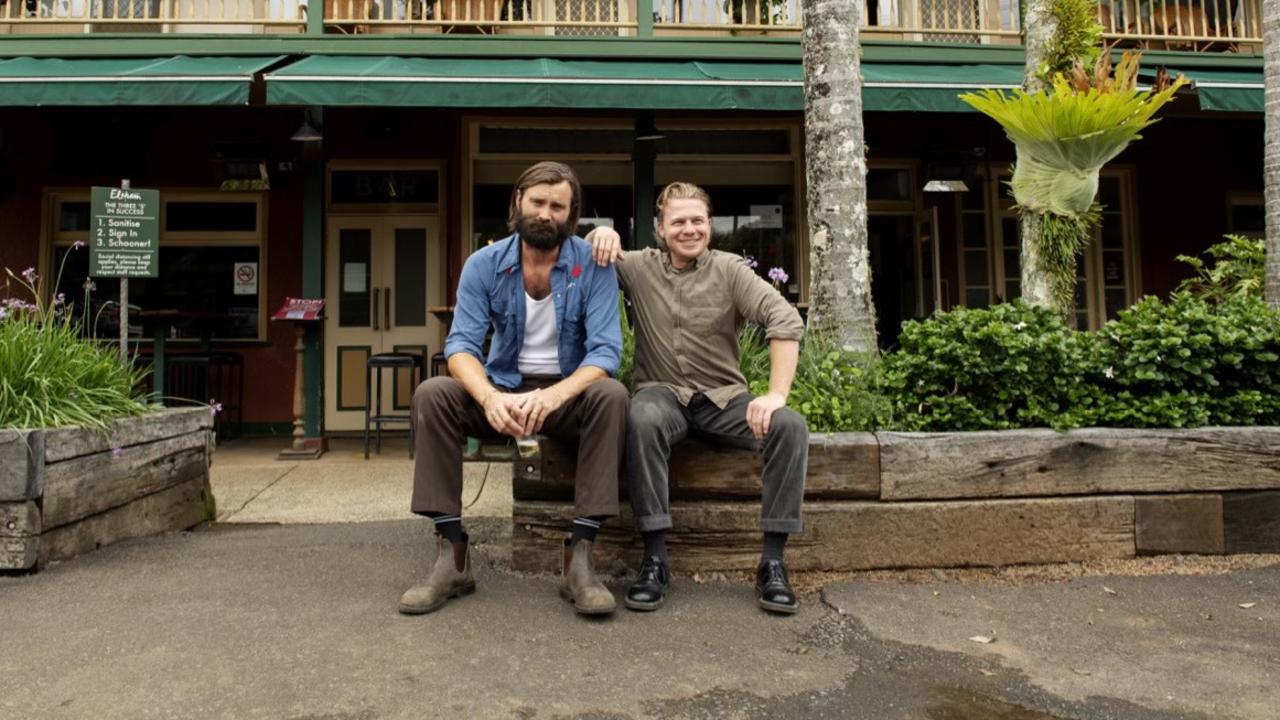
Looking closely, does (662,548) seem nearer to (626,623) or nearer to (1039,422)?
(626,623)

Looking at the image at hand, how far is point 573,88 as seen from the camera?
5.95m

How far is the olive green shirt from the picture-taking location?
2828 mm

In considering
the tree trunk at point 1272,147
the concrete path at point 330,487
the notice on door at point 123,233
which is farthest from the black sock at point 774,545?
the notice on door at point 123,233

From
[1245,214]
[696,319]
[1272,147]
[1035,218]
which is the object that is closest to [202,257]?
[696,319]

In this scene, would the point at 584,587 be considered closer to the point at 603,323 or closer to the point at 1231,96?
the point at 603,323

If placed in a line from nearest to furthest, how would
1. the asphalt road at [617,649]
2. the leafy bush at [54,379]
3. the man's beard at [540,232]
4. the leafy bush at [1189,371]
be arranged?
the asphalt road at [617,649] → the man's beard at [540,232] → the leafy bush at [54,379] → the leafy bush at [1189,371]

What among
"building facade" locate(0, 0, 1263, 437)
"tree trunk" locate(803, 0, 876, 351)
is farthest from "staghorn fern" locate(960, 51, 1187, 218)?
"building facade" locate(0, 0, 1263, 437)

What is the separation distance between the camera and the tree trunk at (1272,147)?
421cm

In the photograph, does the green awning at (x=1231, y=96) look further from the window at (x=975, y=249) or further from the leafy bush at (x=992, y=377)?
the leafy bush at (x=992, y=377)

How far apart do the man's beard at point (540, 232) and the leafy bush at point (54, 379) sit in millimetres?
1995

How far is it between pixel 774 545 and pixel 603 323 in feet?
3.15

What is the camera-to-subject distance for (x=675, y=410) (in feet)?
9.00

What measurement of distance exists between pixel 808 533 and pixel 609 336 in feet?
3.43

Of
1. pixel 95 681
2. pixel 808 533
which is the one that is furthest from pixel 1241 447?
pixel 95 681
